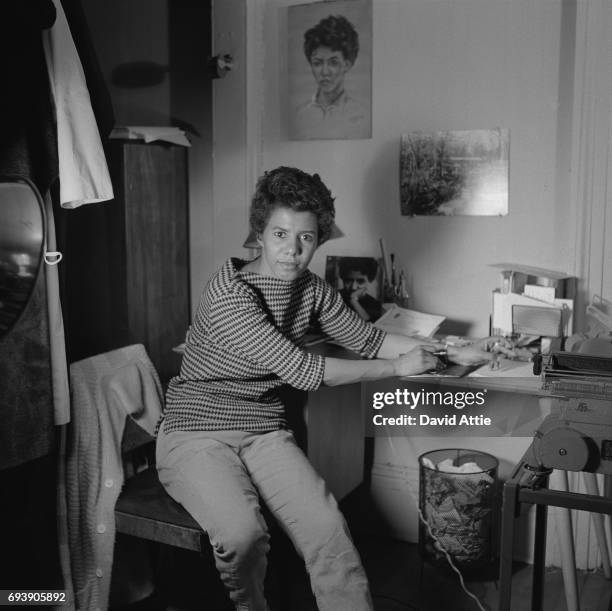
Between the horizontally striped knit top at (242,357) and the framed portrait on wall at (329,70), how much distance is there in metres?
0.86

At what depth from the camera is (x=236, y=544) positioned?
72.7 inches

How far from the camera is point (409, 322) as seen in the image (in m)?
2.65

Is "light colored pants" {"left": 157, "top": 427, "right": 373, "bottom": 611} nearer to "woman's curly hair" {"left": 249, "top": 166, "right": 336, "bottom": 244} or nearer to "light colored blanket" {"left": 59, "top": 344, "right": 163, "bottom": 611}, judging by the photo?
"light colored blanket" {"left": 59, "top": 344, "right": 163, "bottom": 611}

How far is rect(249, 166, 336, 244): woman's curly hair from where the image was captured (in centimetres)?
210

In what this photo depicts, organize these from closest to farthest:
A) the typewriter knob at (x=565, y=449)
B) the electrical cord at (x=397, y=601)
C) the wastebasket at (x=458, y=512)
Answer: the typewriter knob at (x=565, y=449), the electrical cord at (x=397, y=601), the wastebasket at (x=458, y=512)

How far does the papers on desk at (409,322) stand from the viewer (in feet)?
8.57

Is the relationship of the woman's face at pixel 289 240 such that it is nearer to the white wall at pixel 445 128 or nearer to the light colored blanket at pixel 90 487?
the light colored blanket at pixel 90 487

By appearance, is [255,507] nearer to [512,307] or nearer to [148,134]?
[512,307]

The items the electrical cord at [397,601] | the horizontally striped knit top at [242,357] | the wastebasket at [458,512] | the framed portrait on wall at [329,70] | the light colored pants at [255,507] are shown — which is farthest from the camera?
the framed portrait on wall at [329,70]

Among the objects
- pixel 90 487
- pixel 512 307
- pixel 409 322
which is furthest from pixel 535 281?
pixel 90 487

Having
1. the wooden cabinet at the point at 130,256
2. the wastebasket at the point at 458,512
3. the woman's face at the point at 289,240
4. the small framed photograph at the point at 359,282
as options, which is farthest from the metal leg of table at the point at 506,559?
the wooden cabinet at the point at 130,256

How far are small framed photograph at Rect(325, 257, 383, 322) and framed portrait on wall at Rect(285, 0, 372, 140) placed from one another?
46 cm

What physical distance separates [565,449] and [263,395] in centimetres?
94

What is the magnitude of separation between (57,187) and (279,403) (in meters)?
0.84
